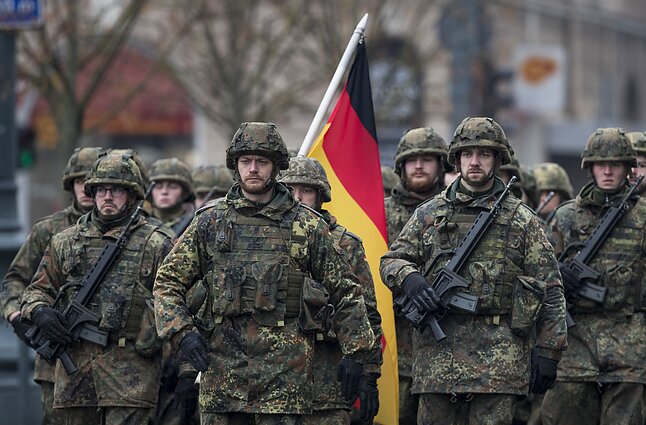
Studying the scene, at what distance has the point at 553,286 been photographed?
9883 millimetres

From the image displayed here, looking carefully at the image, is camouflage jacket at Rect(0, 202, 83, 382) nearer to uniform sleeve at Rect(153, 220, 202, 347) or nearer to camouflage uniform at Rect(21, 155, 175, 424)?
camouflage uniform at Rect(21, 155, 175, 424)

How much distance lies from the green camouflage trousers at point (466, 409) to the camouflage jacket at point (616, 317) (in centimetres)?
166

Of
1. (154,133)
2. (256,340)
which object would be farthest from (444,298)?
(154,133)

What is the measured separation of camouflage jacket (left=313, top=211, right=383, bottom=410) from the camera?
32.8ft

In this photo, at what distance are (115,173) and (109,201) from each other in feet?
0.60

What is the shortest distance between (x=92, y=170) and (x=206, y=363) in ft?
7.31

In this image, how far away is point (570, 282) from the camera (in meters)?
11.4

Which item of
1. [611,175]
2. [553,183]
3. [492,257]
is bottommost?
[492,257]

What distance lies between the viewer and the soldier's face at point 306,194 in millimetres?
10773

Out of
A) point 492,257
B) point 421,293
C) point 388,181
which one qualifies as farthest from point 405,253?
point 388,181

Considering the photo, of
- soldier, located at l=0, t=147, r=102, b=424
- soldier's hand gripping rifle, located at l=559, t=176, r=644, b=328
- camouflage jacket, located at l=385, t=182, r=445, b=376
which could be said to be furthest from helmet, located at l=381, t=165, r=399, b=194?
soldier, located at l=0, t=147, r=102, b=424

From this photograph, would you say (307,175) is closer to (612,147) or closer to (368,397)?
(368,397)

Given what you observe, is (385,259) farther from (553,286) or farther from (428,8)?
(428,8)

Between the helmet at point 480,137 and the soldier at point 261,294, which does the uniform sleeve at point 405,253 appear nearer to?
the helmet at point 480,137
